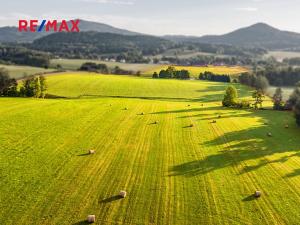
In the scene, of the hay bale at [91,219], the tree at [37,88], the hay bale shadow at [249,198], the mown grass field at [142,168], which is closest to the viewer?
the hay bale at [91,219]

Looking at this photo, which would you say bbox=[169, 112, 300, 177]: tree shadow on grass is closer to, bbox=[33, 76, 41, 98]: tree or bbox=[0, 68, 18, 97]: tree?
bbox=[33, 76, 41, 98]: tree

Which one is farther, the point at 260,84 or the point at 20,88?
the point at 260,84

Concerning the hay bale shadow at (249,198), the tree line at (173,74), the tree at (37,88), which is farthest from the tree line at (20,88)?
the hay bale shadow at (249,198)

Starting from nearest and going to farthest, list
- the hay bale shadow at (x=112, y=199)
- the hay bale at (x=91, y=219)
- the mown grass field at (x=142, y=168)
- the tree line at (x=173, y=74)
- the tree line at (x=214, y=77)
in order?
the hay bale at (x=91, y=219) < the mown grass field at (x=142, y=168) < the hay bale shadow at (x=112, y=199) < the tree line at (x=214, y=77) < the tree line at (x=173, y=74)

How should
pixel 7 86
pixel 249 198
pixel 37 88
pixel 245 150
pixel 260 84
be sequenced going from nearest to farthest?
pixel 249 198 → pixel 245 150 → pixel 37 88 → pixel 7 86 → pixel 260 84

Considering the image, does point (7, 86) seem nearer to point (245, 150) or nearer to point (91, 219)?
point (245, 150)

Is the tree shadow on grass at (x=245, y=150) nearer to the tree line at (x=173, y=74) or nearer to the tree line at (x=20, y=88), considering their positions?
the tree line at (x=20, y=88)

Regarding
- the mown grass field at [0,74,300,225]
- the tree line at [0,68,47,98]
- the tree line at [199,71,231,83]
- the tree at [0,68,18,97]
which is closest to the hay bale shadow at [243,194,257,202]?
the mown grass field at [0,74,300,225]

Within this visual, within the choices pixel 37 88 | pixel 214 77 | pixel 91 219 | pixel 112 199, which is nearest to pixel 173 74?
pixel 214 77
